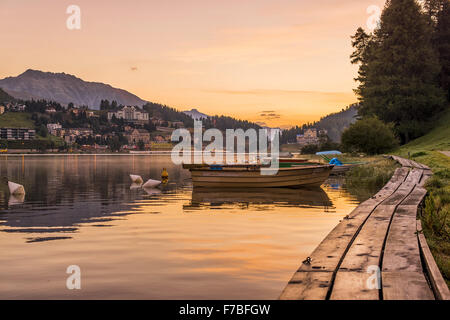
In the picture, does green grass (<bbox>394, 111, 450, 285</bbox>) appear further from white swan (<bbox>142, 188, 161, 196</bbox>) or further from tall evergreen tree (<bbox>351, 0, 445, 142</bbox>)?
tall evergreen tree (<bbox>351, 0, 445, 142</bbox>)

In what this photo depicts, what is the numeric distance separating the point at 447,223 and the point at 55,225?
1595 cm

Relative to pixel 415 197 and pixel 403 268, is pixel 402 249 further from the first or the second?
pixel 415 197

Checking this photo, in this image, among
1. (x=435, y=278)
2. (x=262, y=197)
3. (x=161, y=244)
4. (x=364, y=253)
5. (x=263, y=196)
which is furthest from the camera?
(x=263, y=196)

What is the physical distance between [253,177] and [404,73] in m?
59.3

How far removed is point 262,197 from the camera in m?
34.3

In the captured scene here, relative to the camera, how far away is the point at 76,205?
30.5m

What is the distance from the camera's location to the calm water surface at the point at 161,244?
37.3 feet

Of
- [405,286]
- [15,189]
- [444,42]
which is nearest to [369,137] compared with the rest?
[444,42]

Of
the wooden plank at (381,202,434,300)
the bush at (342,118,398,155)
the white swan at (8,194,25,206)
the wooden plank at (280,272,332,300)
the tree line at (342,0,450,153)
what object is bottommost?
the white swan at (8,194,25,206)

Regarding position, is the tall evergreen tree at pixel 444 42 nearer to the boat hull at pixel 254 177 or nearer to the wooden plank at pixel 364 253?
the boat hull at pixel 254 177

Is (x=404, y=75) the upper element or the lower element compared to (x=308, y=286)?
upper

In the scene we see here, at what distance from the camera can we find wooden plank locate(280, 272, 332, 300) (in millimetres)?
7512

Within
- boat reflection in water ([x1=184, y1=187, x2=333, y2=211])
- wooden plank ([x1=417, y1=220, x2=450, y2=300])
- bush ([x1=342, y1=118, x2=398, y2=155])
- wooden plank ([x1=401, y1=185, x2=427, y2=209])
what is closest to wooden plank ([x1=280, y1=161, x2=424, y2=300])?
wooden plank ([x1=417, y1=220, x2=450, y2=300])
